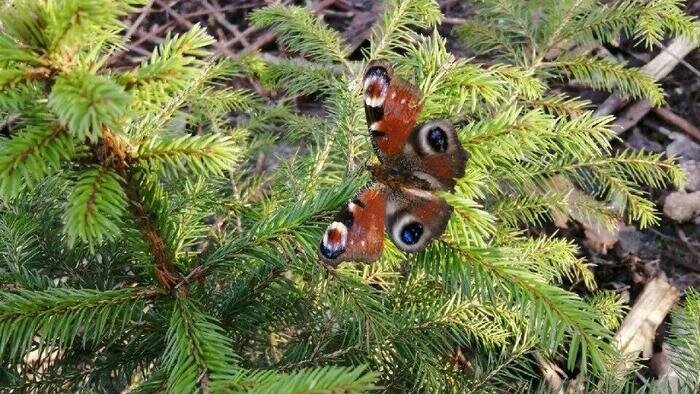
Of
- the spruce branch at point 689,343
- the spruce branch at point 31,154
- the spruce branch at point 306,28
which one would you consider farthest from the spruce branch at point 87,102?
the spruce branch at point 689,343

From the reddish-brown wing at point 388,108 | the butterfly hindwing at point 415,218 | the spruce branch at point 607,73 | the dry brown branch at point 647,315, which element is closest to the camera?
the butterfly hindwing at point 415,218

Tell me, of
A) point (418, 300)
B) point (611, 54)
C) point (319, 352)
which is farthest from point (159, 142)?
point (611, 54)

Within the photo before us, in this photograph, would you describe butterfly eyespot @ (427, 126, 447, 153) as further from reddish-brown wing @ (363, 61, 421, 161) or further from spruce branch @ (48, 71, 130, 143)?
spruce branch @ (48, 71, 130, 143)

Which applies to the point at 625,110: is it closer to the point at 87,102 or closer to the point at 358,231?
the point at 358,231

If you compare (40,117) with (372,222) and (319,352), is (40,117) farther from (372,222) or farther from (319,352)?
(319,352)

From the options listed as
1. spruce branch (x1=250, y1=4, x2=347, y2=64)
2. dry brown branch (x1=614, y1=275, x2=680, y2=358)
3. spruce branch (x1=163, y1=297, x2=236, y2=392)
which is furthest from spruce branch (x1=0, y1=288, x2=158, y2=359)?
dry brown branch (x1=614, y1=275, x2=680, y2=358)

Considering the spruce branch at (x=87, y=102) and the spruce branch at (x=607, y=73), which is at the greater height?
the spruce branch at (x=87, y=102)

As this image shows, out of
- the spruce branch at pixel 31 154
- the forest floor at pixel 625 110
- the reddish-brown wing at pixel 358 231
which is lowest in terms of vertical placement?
the forest floor at pixel 625 110

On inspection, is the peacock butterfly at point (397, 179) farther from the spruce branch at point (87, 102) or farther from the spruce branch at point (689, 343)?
the spruce branch at point (689, 343)
